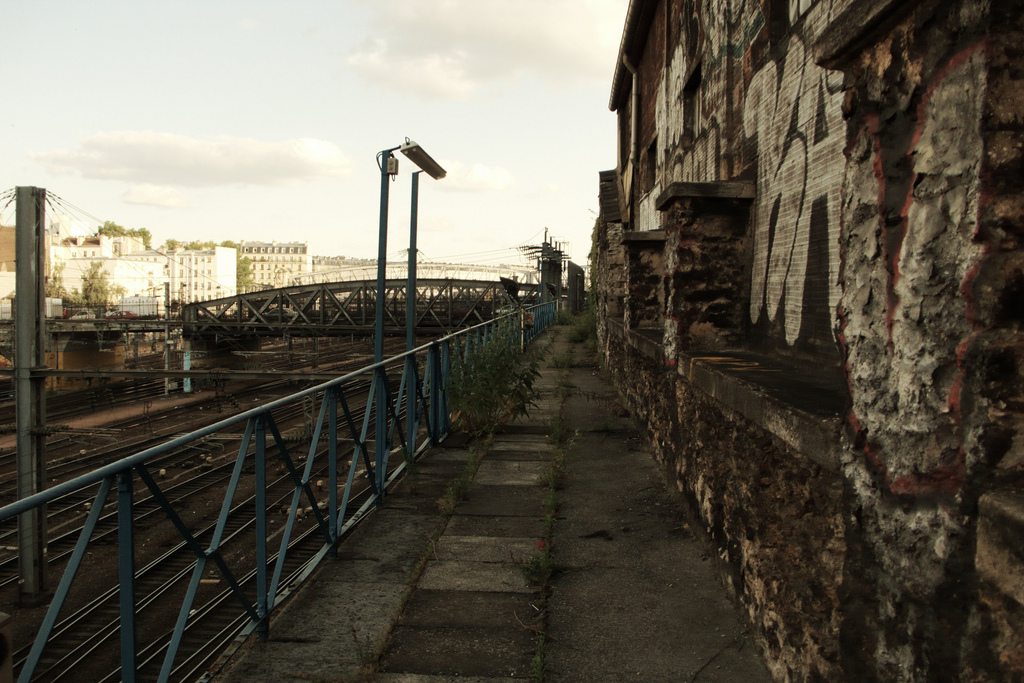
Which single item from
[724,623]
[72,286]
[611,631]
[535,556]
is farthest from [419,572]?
[72,286]

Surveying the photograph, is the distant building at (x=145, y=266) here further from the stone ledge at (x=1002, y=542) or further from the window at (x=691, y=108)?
the stone ledge at (x=1002, y=542)

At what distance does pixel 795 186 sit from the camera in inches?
148

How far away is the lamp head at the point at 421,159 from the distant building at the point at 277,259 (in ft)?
459

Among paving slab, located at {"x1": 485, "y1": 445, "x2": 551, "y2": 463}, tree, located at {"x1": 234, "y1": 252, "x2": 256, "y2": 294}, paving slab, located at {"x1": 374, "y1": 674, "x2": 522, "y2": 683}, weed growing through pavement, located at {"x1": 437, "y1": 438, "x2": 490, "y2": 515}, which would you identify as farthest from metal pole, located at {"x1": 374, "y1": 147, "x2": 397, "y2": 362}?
tree, located at {"x1": 234, "y1": 252, "x2": 256, "y2": 294}

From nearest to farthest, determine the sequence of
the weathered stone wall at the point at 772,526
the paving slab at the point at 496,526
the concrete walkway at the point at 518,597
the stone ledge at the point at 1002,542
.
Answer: the stone ledge at the point at 1002,542, the weathered stone wall at the point at 772,526, the concrete walkway at the point at 518,597, the paving slab at the point at 496,526

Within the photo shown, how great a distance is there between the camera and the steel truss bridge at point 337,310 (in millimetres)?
Result: 38281

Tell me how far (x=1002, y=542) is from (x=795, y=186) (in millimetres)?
2766

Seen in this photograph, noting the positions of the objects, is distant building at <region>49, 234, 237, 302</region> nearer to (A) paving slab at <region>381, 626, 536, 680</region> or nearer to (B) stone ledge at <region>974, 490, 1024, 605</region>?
(A) paving slab at <region>381, 626, 536, 680</region>

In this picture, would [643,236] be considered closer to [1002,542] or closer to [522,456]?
[522,456]

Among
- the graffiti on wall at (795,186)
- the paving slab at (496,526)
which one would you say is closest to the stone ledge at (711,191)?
the graffiti on wall at (795,186)

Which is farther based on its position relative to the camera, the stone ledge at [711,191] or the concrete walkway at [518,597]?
the stone ledge at [711,191]

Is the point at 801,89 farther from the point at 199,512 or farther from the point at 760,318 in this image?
the point at 199,512

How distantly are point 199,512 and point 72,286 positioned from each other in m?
Result: 72.3

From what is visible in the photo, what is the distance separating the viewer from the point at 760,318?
4312 millimetres
